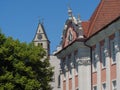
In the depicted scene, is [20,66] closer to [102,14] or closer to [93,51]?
[93,51]

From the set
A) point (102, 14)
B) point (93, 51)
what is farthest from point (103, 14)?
point (93, 51)

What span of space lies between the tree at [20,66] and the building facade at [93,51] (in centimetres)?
360

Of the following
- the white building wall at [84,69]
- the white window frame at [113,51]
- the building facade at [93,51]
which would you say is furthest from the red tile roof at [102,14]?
the white window frame at [113,51]

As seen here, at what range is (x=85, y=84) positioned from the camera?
5169 cm

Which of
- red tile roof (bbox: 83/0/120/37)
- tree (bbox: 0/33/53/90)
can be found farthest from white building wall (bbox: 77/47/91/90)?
tree (bbox: 0/33/53/90)

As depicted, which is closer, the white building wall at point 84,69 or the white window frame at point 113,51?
the white window frame at point 113,51

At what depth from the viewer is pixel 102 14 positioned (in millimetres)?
52938

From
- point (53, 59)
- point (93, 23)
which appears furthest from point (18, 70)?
point (53, 59)

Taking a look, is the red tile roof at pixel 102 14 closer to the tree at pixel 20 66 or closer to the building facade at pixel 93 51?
the building facade at pixel 93 51

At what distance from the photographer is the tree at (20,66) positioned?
50344 mm

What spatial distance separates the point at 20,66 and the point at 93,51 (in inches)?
260

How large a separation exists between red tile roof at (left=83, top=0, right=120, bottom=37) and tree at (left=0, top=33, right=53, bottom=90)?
17.9 ft

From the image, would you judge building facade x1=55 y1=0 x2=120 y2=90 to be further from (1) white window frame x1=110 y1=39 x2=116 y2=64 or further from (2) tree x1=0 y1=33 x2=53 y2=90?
(2) tree x1=0 y1=33 x2=53 y2=90

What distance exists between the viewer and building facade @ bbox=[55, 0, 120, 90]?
4491 cm
